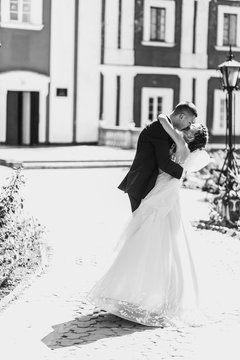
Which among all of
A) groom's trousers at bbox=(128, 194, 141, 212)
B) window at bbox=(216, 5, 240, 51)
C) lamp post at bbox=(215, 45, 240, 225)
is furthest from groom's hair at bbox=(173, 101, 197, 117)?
window at bbox=(216, 5, 240, 51)

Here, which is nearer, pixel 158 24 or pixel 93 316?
pixel 93 316

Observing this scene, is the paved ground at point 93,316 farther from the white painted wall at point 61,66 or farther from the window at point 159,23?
the window at point 159,23

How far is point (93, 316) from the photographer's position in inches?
242

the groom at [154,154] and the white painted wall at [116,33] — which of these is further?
the white painted wall at [116,33]

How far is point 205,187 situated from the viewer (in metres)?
15.7

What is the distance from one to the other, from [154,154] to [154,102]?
22.7m

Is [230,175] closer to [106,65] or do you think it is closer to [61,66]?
[61,66]

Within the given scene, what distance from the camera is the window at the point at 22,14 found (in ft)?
83.8

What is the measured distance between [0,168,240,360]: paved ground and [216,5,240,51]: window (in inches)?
789

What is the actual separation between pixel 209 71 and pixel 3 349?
25.1 meters

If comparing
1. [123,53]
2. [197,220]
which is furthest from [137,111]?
[197,220]

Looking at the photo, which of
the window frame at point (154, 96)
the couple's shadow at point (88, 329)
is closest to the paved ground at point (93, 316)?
the couple's shadow at point (88, 329)

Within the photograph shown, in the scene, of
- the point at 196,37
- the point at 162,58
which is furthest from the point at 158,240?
the point at 196,37

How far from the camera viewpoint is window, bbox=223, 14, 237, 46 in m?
29.8
